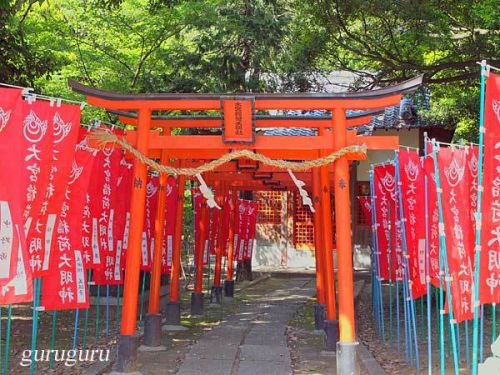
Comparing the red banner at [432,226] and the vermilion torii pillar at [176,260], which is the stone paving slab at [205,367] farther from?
the red banner at [432,226]

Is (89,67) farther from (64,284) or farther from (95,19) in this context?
(64,284)

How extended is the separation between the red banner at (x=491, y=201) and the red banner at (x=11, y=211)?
4688 mm

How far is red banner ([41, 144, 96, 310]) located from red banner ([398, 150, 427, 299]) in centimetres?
474

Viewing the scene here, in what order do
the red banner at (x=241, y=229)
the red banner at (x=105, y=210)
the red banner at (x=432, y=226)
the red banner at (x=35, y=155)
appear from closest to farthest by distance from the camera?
1. the red banner at (x=35, y=155)
2. the red banner at (x=432, y=226)
3. the red banner at (x=105, y=210)
4. the red banner at (x=241, y=229)

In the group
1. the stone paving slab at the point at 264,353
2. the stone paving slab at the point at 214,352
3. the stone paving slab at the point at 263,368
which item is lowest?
the stone paving slab at the point at 263,368

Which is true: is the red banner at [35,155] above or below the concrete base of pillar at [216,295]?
above

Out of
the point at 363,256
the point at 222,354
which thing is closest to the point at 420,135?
the point at 363,256

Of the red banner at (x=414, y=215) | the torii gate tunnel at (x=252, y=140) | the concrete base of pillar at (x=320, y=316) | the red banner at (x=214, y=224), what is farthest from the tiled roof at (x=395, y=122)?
the torii gate tunnel at (x=252, y=140)

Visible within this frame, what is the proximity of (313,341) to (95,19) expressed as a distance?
31.6 ft

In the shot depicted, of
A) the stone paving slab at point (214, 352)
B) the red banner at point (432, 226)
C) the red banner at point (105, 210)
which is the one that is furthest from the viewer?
the red banner at point (105, 210)

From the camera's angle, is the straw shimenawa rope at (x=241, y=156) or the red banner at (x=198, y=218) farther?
the red banner at (x=198, y=218)

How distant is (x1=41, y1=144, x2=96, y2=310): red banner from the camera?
811 cm

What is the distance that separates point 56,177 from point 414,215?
16.9 ft

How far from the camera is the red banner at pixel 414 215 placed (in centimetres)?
926
